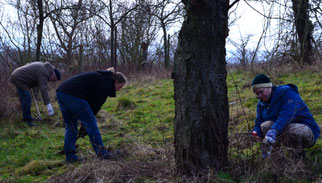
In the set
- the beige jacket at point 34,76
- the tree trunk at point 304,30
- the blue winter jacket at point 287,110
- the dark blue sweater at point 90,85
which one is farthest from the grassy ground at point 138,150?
the tree trunk at point 304,30

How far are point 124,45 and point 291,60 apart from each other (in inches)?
463

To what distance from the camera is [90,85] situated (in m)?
3.92

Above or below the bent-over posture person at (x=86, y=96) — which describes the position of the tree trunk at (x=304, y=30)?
above

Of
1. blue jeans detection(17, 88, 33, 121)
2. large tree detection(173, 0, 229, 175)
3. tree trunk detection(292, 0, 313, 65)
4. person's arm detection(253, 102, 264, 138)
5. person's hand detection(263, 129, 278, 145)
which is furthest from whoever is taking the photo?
tree trunk detection(292, 0, 313, 65)

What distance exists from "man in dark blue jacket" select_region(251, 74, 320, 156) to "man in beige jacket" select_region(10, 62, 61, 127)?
4.82 m

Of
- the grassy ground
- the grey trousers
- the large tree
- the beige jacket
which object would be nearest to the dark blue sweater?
the grassy ground

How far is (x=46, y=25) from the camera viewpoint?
12594 millimetres

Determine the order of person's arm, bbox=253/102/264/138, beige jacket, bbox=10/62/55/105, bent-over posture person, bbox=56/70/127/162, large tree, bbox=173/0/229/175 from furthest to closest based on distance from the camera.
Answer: beige jacket, bbox=10/62/55/105 → bent-over posture person, bbox=56/70/127/162 → person's arm, bbox=253/102/264/138 → large tree, bbox=173/0/229/175

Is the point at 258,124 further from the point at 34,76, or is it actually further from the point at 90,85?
the point at 34,76

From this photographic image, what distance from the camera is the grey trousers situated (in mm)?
2908

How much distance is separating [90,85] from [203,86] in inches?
75.1

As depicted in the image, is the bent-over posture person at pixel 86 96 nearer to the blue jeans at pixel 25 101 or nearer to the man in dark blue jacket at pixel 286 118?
the man in dark blue jacket at pixel 286 118

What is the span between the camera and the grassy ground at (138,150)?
104 inches

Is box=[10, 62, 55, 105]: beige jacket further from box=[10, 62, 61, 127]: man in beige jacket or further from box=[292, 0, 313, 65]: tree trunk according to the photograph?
box=[292, 0, 313, 65]: tree trunk
